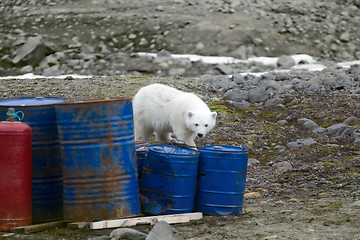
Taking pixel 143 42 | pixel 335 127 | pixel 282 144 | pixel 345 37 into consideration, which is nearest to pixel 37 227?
pixel 282 144

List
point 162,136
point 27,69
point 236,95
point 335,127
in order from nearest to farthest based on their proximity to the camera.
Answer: point 162,136, point 335,127, point 236,95, point 27,69

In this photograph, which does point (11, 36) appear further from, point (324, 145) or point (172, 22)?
point (324, 145)

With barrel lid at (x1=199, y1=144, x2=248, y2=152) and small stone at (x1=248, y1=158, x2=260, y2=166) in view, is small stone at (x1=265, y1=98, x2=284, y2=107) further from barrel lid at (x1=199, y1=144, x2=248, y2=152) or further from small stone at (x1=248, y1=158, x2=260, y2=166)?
barrel lid at (x1=199, y1=144, x2=248, y2=152)

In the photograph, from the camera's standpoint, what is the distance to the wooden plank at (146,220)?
20.1 feet

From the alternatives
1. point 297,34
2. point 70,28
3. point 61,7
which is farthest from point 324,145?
point 61,7

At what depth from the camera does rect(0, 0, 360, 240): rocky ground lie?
694cm

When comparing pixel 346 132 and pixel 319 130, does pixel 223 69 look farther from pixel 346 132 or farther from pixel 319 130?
pixel 346 132

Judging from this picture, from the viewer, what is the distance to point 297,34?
2850 centimetres

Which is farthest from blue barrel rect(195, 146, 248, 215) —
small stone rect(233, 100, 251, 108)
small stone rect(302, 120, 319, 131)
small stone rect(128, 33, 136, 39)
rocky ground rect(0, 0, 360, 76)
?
small stone rect(128, 33, 136, 39)

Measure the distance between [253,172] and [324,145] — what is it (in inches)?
74.4

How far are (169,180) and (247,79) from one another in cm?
1328

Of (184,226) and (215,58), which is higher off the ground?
(184,226)

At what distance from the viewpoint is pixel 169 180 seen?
6.54 m

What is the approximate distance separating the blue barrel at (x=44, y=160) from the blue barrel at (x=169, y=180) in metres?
0.95
